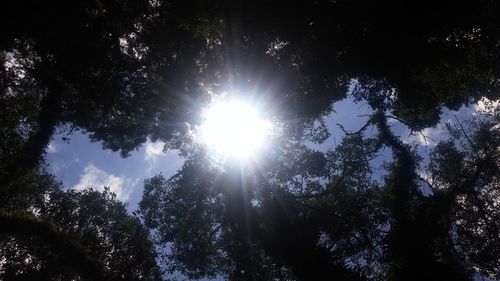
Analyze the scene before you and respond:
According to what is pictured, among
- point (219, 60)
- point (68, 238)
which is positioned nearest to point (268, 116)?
point (219, 60)

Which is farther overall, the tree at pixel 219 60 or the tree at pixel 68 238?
the tree at pixel 219 60

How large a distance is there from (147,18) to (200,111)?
5.56 metres

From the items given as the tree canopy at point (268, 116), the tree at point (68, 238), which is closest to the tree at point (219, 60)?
the tree canopy at point (268, 116)

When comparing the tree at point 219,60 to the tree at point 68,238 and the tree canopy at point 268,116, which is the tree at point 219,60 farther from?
the tree at point 68,238

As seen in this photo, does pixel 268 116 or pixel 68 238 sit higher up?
pixel 268 116

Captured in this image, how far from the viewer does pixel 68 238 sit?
9.83 m

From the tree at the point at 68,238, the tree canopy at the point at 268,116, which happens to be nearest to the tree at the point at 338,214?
the tree canopy at the point at 268,116

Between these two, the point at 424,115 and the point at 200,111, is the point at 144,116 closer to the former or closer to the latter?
the point at 200,111

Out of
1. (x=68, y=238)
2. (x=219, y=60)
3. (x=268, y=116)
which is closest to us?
(x=68, y=238)

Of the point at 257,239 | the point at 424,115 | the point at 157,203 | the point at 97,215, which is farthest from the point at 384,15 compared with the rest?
the point at 97,215

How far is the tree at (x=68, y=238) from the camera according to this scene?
9.70 metres

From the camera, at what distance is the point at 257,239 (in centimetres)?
1196

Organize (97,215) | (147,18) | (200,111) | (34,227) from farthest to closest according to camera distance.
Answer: (97,215)
(200,111)
(147,18)
(34,227)

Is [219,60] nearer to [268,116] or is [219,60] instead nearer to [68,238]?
[268,116]
